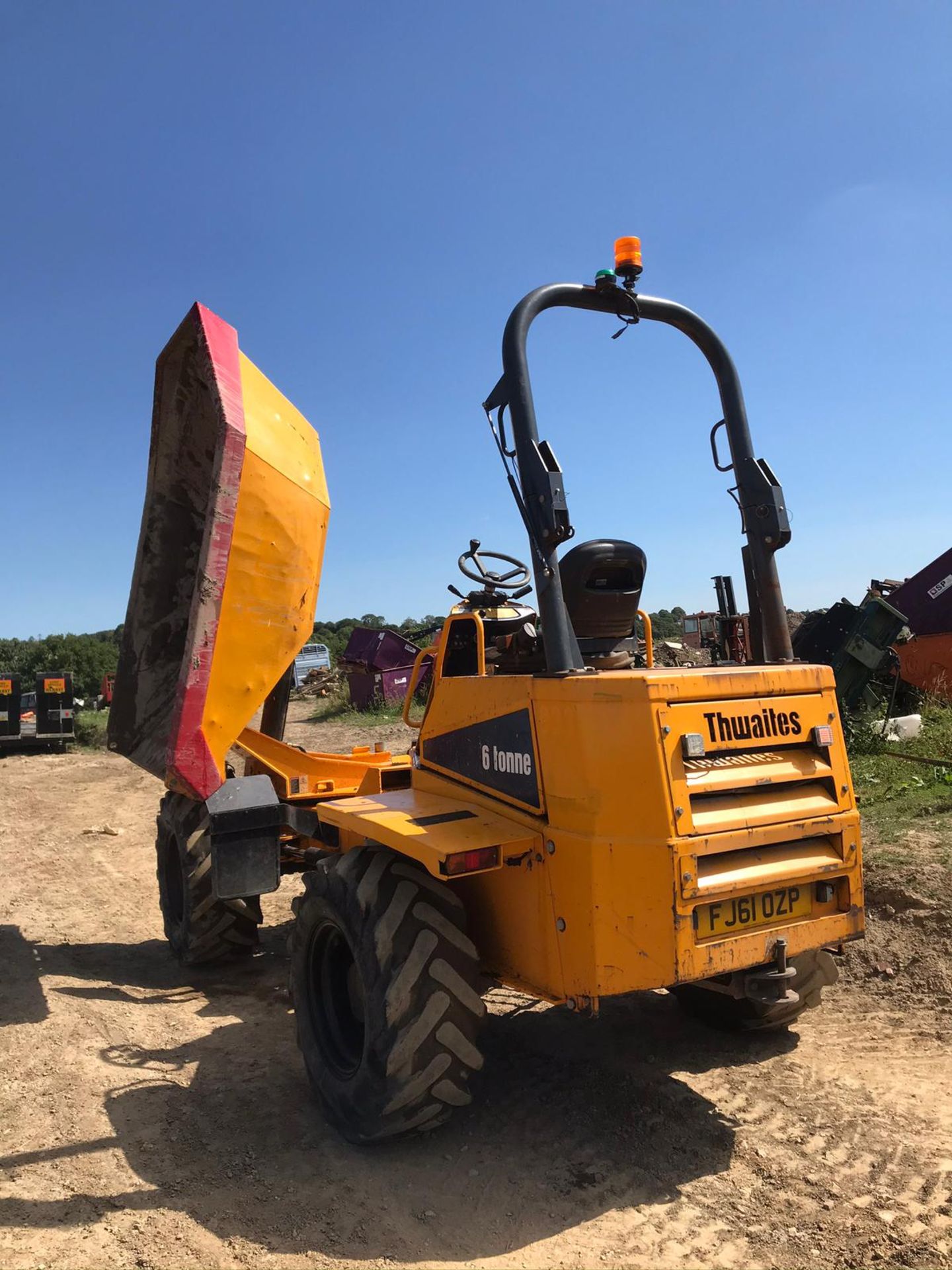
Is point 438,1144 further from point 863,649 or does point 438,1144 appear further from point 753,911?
point 863,649

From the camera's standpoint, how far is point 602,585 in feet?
12.7

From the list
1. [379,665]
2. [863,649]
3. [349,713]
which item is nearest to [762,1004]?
[863,649]

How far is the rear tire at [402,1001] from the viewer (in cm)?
337

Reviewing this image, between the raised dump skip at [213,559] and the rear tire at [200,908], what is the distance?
0.52 m

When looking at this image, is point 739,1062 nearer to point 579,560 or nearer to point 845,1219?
point 845,1219

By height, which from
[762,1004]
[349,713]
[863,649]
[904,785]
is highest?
[863,649]

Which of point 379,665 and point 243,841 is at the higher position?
point 379,665

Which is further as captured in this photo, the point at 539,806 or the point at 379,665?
the point at 379,665

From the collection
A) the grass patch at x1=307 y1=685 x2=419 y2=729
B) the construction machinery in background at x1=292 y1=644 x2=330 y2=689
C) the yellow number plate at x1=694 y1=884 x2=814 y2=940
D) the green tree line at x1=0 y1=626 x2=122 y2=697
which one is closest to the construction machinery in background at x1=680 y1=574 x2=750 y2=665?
the yellow number plate at x1=694 y1=884 x2=814 y2=940

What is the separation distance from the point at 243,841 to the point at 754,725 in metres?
2.90

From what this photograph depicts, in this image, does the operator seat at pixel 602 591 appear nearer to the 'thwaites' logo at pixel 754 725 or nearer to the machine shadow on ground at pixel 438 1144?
the 'thwaites' logo at pixel 754 725

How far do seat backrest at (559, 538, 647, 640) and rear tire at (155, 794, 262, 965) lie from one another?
10.5 feet

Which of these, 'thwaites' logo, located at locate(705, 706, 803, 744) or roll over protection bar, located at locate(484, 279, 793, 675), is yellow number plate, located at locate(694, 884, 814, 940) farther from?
roll over protection bar, located at locate(484, 279, 793, 675)

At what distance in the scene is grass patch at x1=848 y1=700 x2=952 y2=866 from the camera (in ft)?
19.6
